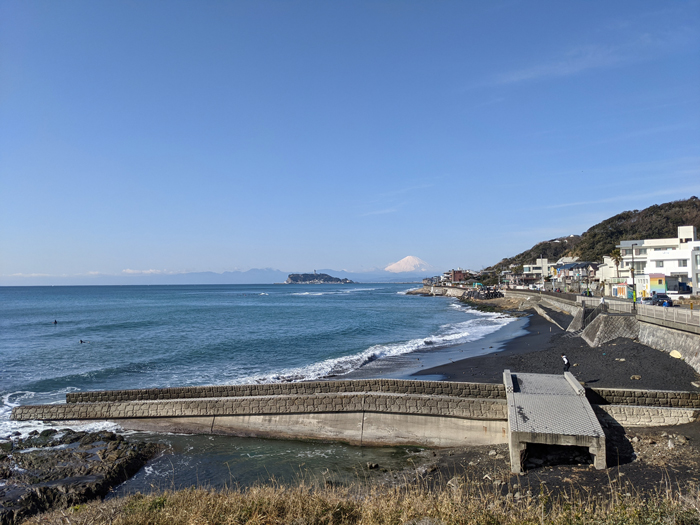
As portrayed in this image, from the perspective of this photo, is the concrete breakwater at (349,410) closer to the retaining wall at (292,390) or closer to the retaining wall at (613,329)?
the retaining wall at (292,390)

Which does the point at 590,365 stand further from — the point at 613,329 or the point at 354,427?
the point at 354,427

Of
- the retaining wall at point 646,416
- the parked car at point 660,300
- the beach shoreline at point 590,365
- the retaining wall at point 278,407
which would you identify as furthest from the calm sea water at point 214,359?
the parked car at point 660,300

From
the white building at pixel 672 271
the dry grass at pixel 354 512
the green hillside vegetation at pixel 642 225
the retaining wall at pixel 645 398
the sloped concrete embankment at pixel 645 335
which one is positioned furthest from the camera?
the green hillside vegetation at pixel 642 225

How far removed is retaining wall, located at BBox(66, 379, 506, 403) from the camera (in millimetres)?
13406

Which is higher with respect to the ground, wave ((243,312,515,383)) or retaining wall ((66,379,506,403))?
retaining wall ((66,379,506,403))

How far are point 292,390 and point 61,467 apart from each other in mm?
6627

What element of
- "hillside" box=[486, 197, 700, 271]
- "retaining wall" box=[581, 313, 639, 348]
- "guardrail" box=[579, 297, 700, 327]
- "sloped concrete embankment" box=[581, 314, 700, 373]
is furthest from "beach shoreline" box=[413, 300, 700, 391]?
"hillside" box=[486, 197, 700, 271]

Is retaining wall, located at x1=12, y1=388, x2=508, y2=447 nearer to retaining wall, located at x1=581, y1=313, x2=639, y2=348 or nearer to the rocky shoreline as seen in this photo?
the rocky shoreline

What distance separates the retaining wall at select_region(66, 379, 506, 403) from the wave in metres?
6.67

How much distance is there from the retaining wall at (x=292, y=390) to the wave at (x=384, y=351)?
21.9 ft

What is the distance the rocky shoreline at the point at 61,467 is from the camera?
945cm

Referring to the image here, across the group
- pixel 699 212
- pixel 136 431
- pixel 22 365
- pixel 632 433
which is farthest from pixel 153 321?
pixel 699 212

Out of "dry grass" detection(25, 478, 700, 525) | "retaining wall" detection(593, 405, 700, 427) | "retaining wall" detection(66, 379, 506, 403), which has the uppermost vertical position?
"dry grass" detection(25, 478, 700, 525)

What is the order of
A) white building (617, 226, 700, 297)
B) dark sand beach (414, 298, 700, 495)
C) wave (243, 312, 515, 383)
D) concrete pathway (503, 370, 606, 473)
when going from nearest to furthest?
dark sand beach (414, 298, 700, 495) → concrete pathway (503, 370, 606, 473) → wave (243, 312, 515, 383) → white building (617, 226, 700, 297)
